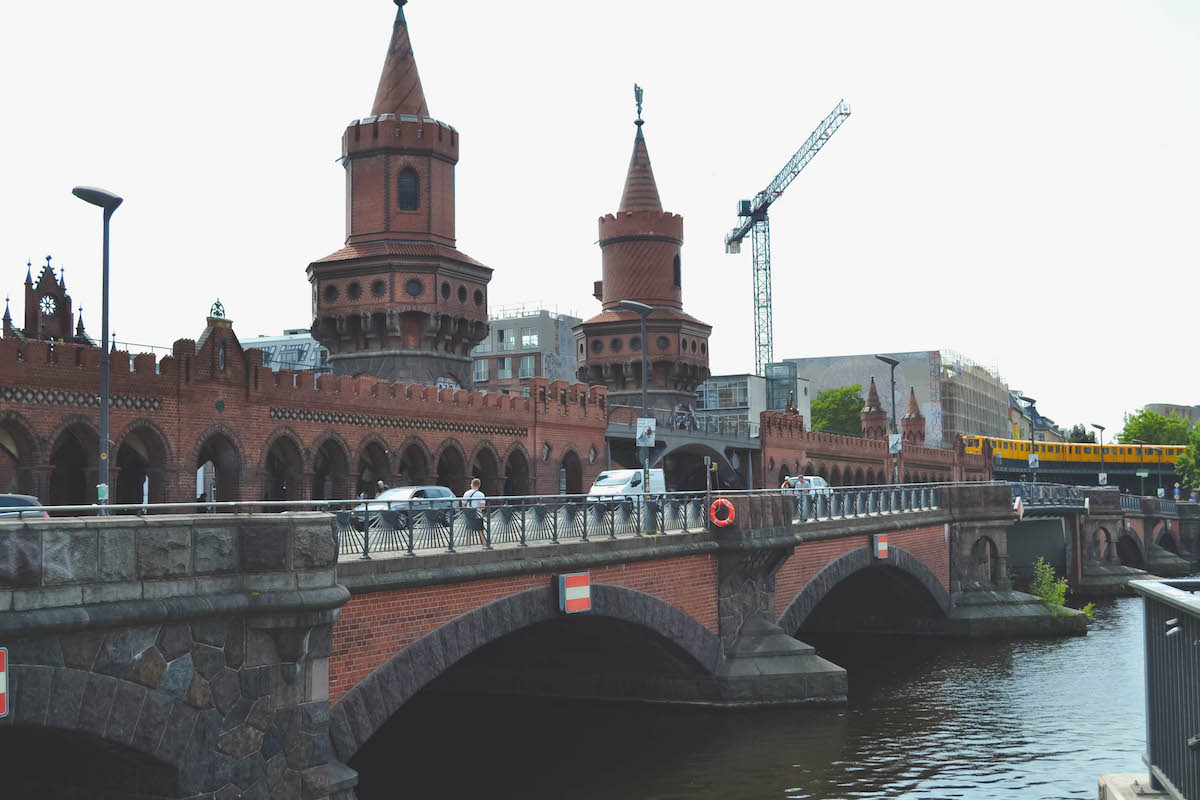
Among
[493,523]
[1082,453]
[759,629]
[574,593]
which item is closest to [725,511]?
[759,629]

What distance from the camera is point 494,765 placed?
24.3 meters

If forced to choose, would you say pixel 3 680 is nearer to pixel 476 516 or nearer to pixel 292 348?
pixel 476 516

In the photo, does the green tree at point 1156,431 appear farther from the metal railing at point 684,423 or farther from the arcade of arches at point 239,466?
the arcade of arches at point 239,466

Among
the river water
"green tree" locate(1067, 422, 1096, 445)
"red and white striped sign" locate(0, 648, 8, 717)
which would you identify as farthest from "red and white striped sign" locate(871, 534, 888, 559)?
"green tree" locate(1067, 422, 1096, 445)

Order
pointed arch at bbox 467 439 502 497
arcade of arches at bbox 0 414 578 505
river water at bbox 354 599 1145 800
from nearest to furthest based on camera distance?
river water at bbox 354 599 1145 800 < arcade of arches at bbox 0 414 578 505 < pointed arch at bbox 467 439 502 497

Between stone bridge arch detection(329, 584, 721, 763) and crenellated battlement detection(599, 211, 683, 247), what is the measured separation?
147 ft

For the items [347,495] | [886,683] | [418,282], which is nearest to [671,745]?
[886,683]

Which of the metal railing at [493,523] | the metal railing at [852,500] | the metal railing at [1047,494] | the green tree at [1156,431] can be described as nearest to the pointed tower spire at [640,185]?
the metal railing at [1047,494]

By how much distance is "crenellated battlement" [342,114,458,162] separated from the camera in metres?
51.2

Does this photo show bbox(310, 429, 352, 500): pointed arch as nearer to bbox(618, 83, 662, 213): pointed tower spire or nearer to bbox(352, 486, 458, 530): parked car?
bbox(352, 486, 458, 530): parked car

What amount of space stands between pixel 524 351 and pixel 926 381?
51.5 metres

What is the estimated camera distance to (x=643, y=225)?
69.1 metres

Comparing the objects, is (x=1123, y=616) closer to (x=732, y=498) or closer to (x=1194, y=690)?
(x=732, y=498)

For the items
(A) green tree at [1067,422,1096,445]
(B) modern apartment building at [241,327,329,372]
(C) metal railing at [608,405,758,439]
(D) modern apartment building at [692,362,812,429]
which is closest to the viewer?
(C) metal railing at [608,405,758,439]
